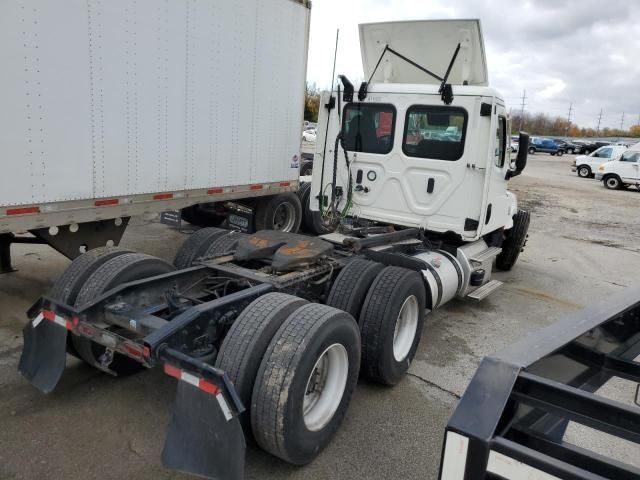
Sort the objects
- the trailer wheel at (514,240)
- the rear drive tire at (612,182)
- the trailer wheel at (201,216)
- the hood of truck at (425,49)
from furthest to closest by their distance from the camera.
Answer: the rear drive tire at (612,182), the trailer wheel at (201,216), the trailer wheel at (514,240), the hood of truck at (425,49)

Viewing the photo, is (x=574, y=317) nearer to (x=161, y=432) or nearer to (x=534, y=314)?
(x=161, y=432)

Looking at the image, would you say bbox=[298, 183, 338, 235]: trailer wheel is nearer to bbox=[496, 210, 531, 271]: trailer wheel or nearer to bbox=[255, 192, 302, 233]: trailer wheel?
bbox=[255, 192, 302, 233]: trailer wheel

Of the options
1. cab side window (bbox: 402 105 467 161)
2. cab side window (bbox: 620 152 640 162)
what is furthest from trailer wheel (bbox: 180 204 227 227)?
cab side window (bbox: 620 152 640 162)

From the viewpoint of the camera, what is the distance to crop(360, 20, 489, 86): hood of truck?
567 centimetres

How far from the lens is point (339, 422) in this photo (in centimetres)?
336

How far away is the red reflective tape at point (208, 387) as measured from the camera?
2.55 metres

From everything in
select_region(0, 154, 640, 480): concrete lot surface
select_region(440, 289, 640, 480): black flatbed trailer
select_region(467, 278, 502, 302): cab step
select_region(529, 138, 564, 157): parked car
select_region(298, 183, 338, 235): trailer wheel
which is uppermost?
select_region(529, 138, 564, 157): parked car

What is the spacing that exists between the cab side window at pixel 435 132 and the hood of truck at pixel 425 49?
2.13 ft

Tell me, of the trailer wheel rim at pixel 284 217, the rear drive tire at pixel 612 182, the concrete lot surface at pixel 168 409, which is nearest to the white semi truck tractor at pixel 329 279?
the concrete lot surface at pixel 168 409

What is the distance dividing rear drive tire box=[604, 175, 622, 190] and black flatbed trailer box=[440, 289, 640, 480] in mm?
25112

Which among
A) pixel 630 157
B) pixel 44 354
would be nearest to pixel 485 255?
pixel 44 354

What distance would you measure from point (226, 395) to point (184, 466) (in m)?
0.43

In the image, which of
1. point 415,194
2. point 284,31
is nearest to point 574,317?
point 415,194

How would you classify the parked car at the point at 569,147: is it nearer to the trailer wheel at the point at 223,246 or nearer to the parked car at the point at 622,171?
the parked car at the point at 622,171
